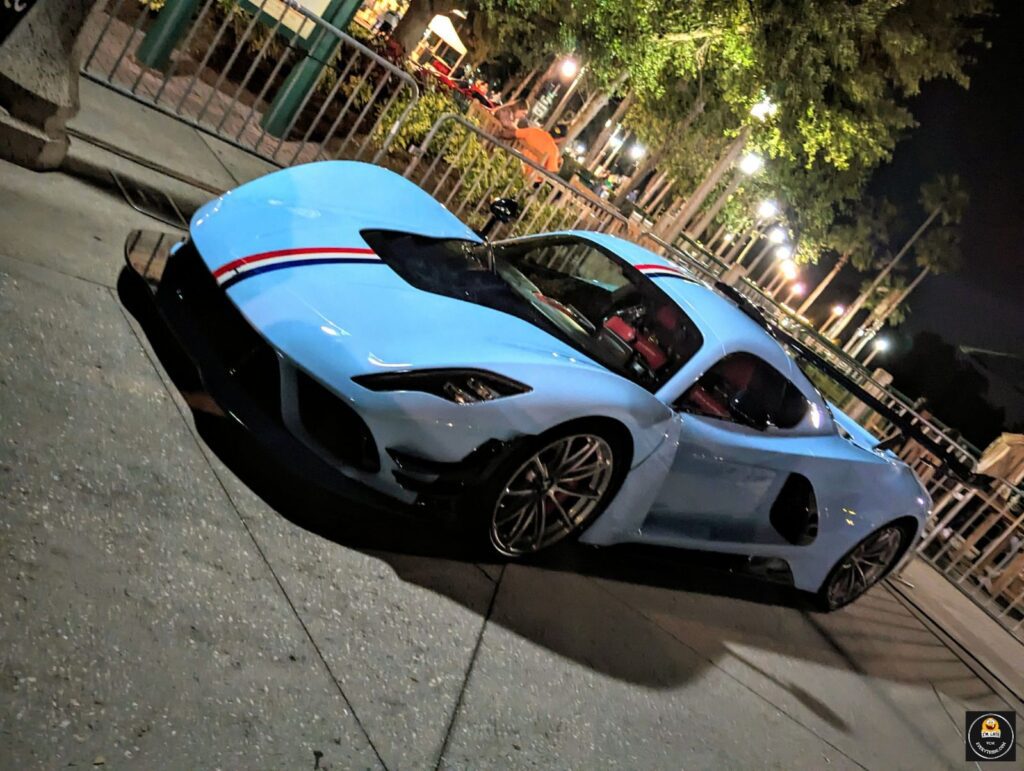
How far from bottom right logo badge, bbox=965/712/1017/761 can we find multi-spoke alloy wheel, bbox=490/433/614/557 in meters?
2.93

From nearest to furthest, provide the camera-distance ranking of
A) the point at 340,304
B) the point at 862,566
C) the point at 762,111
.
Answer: the point at 340,304
the point at 862,566
the point at 762,111

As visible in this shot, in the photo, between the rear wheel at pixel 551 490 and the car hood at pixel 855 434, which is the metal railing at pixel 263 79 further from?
the rear wheel at pixel 551 490

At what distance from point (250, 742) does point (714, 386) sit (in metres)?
2.75

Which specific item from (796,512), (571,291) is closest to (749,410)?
(796,512)

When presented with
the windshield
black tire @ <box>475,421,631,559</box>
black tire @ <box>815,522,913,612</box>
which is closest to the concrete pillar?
the windshield

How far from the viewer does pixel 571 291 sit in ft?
14.3

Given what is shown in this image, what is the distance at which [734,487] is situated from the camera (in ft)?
13.5

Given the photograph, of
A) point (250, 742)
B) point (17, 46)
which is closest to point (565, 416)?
point (250, 742)

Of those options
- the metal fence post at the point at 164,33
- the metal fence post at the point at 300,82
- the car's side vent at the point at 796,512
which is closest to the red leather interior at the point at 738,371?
the car's side vent at the point at 796,512

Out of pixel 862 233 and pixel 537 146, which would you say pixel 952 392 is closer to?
pixel 862 233

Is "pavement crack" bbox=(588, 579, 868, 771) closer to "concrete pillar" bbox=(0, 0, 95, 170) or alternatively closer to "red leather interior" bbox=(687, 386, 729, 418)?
"red leather interior" bbox=(687, 386, 729, 418)

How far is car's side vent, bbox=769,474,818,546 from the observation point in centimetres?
445

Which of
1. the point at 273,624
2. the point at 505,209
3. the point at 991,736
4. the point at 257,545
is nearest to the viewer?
the point at 273,624

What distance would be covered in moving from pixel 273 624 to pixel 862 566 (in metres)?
4.24
